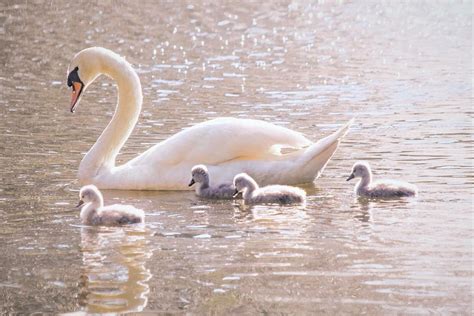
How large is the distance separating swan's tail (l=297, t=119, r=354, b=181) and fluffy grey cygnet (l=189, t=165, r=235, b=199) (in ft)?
2.38

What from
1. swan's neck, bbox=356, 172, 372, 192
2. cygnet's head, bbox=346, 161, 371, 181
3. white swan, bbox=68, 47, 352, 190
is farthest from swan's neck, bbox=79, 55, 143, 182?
swan's neck, bbox=356, 172, 372, 192

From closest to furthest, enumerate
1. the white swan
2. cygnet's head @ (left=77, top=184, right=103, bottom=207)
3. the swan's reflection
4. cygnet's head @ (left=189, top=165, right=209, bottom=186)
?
the swan's reflection → cygnet's head @ (left=77, top=184, right=103, bottom=207) → cygnet's head @ (left=189, top=165, right=209, bottom=186) → the white swan

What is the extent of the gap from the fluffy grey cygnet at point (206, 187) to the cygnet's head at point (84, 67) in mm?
1957

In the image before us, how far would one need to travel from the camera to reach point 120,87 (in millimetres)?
11938

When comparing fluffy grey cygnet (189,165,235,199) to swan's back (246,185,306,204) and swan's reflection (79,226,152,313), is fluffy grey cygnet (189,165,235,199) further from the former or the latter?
swan's reflection (79,226,152,313)

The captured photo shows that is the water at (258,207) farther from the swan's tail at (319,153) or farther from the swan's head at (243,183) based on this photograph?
the swan's head at (243,183)

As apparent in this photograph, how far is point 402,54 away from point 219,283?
1376 centimetres

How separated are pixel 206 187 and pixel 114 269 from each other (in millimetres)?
2683

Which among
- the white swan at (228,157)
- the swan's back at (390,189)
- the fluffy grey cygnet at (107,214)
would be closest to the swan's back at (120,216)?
the fluffy grey cygnet at (107,214)

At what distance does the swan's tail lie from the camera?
1065 centimetres

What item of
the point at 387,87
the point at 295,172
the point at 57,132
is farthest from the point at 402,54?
the point at 295,172

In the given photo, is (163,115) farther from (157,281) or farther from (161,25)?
(161,25)

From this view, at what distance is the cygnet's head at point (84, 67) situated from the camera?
11.9 meters

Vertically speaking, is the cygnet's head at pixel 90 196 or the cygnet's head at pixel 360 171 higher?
the cygnet's head at pixel 360 171
